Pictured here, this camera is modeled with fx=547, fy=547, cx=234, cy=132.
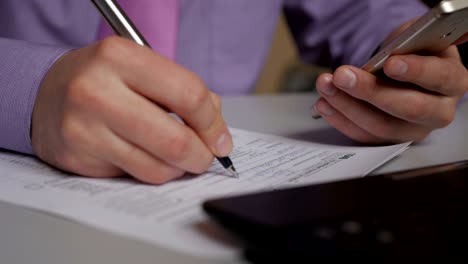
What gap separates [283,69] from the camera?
214 cm

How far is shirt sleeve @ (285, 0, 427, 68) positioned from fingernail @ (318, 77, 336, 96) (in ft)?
1.04

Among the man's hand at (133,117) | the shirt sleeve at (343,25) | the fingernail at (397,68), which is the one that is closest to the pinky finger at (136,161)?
the man's hand at (133,117)

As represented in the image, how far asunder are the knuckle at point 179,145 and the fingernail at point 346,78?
0.16 meters

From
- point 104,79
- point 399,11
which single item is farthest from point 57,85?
point 399,11

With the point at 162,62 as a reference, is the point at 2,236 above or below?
below

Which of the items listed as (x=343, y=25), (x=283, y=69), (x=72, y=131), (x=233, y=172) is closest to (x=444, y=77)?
(x=233, y=172)

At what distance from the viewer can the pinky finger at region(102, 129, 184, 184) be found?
1.24 ft

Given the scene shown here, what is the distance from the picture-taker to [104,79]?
0.37m

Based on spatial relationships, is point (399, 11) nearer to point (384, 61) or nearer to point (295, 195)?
point (384, 61)

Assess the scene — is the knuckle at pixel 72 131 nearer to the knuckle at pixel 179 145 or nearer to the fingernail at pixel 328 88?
the knuckle at pixel 179 145

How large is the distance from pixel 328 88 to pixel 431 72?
92mm

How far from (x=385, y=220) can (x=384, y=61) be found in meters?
0.24

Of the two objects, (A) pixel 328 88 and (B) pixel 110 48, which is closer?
(B) pixel 110 48

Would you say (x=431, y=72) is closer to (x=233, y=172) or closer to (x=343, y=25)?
(x=233, y=172)
